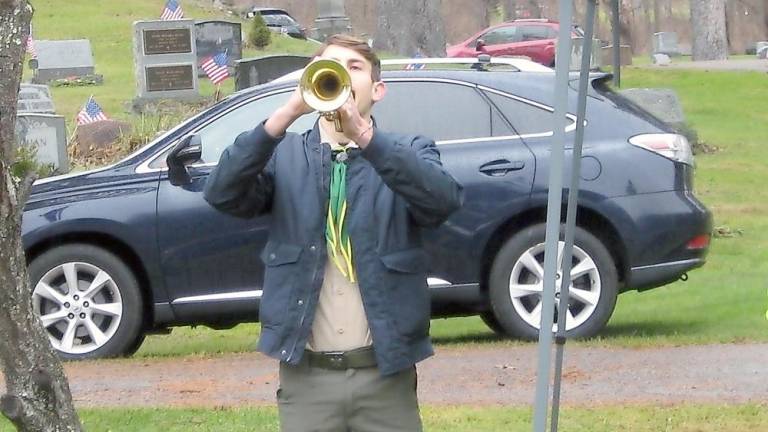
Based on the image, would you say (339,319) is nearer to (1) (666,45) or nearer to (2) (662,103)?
(2) (662,103)

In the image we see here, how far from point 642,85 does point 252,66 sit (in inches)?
500

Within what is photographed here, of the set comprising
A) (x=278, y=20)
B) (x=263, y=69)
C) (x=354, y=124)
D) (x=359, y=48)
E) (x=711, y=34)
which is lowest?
(x=711, y=34)

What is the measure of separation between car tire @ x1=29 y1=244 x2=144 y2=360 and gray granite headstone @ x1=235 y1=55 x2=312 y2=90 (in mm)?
10046

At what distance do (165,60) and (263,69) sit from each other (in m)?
5.37

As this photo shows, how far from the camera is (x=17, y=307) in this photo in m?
4.58

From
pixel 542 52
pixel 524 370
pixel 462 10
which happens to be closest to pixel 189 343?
pixel 524 370

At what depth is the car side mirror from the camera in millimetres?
7797

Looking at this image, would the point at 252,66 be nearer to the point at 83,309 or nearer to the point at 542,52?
the point at 83,309

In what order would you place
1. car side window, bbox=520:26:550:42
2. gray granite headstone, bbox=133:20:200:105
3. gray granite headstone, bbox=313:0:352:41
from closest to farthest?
gray granite headstone, bbox=133:20:200:105 < gray granite headstone, bbox=313:0:352:41 < car side window, bbox=520:26:550:42

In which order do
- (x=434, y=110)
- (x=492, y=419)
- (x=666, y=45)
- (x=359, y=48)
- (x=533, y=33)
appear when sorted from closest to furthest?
1. (x=359, y=48)
2. (x=492, y=419)
3. (x=434, y=110)
4. (x=533, y=33)
5. (x=666, y=45)

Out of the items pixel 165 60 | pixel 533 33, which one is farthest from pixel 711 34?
pixel 165 60

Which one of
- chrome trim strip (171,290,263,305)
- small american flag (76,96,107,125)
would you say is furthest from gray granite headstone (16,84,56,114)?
chrome trim strip (171,290,263,305)

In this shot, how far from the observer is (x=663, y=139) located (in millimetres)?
8445

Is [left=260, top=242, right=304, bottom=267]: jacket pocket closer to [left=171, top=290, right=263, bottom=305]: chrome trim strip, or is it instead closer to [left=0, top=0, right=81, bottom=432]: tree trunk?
[left=0, top=0, right=81, bottom=432]: tree trunk
